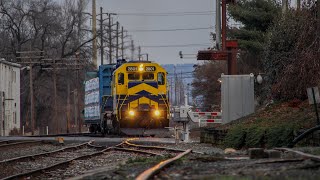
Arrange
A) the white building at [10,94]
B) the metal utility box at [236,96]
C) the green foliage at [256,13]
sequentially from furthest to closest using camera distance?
the white building at [10,94], the green foliage at [256,13], the metal utility box at [236,96]

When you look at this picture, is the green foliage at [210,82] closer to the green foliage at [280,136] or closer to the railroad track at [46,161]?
the railroad track at [46,161]

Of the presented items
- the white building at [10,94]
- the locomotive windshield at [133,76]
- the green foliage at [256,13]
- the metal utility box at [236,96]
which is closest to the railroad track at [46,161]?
the metal utility box at [236,96]

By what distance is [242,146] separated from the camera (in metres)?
22.2

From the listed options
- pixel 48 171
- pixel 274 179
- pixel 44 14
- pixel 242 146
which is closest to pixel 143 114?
pixel 242 146

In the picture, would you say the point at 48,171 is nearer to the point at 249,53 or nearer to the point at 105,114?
the point at 105,114

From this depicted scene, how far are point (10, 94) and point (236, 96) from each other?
1761 inches

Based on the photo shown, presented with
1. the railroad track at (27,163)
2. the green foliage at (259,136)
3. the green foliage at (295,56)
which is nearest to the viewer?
the railroad track at (27,163)

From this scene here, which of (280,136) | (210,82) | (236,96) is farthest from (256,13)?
(280,136)

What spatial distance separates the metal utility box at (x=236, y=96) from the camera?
30370mm

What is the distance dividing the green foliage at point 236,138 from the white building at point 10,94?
140 ft

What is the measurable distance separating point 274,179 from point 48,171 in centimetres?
801

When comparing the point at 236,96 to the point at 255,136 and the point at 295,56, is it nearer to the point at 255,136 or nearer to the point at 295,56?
the point at 295,56

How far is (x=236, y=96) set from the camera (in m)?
30.6

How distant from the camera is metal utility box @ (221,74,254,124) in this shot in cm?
3037
